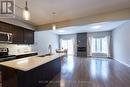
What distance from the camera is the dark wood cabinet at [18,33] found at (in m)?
3.97

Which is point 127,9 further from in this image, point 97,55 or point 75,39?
point 75,39

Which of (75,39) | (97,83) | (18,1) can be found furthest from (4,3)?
(75,39)

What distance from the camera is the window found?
950 cm

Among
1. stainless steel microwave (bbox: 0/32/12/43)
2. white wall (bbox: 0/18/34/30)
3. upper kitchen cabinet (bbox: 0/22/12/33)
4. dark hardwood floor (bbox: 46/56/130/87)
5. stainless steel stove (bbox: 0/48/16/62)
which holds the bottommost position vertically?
dark hardwood floor (bbox: 46/56/130/87)

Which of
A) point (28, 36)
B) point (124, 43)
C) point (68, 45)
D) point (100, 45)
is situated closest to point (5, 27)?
point (28, 36)

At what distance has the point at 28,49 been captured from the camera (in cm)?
580

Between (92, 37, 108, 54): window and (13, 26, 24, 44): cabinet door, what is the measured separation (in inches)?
282

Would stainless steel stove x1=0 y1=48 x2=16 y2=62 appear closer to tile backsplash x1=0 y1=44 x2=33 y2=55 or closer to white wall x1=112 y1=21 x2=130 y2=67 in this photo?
tile backsplash x1=0 y1=44 x2=33 y2=55

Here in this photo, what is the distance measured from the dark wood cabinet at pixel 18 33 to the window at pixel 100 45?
644cm

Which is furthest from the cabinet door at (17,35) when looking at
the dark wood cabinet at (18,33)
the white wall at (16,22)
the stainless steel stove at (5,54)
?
the stainless steel stove at (5,54)

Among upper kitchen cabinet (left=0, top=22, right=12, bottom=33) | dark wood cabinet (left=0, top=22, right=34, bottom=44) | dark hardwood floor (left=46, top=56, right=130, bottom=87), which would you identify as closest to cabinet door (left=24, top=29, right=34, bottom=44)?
dark wood cabinet (left=0, top=22, right=34, bottom=44)

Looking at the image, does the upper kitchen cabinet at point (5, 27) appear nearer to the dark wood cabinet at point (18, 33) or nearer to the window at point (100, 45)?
the dark wood cabinet at point (18, 33)

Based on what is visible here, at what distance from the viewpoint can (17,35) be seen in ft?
15.0

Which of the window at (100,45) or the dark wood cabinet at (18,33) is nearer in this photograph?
the dark wood cabinet at (18,33)
